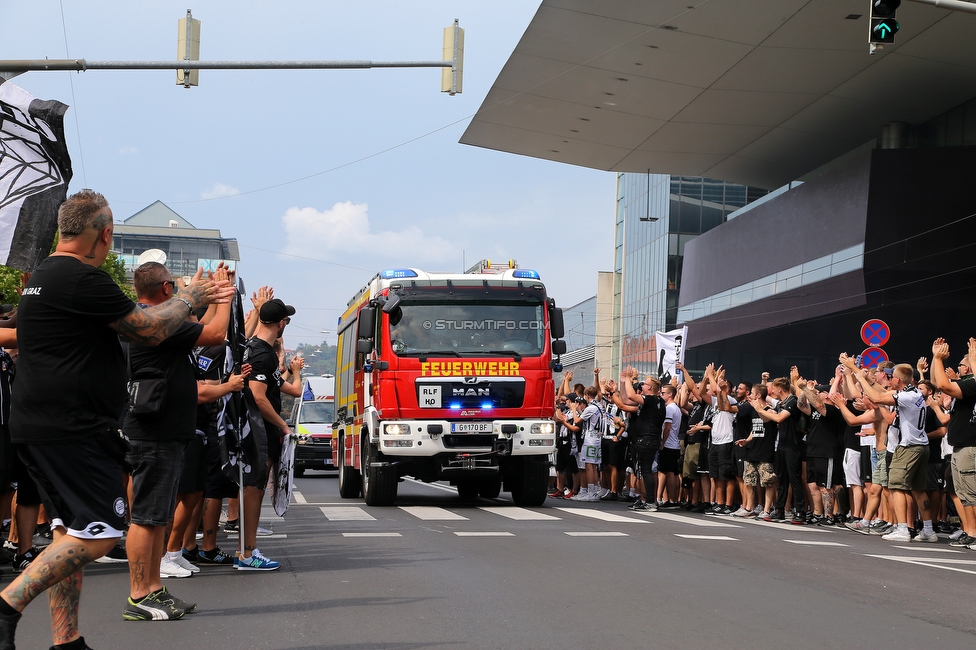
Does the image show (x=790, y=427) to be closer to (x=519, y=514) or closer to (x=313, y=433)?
(x=519, y=514)

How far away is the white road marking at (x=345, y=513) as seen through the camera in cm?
1366

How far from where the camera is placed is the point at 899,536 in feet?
41.5

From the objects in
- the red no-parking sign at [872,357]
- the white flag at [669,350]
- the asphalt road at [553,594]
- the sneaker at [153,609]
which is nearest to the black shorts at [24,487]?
the asphalt road at [553,594]

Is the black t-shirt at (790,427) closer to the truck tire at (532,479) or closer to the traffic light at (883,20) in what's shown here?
the truck tire at (532,479)

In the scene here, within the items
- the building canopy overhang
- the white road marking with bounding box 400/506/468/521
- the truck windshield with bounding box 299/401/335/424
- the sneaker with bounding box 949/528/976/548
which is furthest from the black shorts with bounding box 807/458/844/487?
the truck windshield with bounding box 299/401/335/424

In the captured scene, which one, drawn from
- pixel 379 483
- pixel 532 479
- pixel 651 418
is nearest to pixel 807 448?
pixel 651 418

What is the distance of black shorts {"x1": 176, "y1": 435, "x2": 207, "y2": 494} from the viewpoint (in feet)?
24.7

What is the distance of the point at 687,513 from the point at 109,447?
12824 millimetres

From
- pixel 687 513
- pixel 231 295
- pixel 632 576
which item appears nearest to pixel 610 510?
pixel 687 513

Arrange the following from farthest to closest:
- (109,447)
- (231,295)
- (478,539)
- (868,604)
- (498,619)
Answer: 1. (478,539)
2. (868,604)
3. (498,619)
4. (231,295)
5. (109,447)

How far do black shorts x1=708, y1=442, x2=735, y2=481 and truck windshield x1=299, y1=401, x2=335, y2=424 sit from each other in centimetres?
1528

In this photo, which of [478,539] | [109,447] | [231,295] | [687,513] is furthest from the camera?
[687,513]

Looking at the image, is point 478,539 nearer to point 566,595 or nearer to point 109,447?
point 566,595

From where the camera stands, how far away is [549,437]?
620 inches
